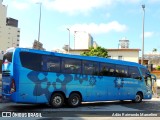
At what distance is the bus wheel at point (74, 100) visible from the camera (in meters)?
16.8

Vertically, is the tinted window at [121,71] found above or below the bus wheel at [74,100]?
above

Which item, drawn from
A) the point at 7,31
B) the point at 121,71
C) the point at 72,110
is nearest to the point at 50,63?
the point at 72,110

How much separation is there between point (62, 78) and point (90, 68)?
7.20 ft

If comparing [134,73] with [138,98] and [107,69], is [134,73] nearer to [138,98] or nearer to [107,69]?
[138,98]

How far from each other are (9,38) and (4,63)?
126 m

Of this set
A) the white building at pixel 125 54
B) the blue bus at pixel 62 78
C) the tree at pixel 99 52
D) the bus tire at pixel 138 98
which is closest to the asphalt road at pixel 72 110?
the blue bus at pixel 62 78

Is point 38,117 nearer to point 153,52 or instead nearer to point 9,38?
point 153,52

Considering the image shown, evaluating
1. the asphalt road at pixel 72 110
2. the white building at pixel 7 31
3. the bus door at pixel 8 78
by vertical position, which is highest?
the white building at pixel 7 31

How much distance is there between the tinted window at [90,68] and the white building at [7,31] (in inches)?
4214

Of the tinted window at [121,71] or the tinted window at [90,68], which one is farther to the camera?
the tinted window at [121,71]

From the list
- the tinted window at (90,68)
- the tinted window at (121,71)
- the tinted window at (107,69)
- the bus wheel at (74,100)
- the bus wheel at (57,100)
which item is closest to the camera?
the bus wheel at (57,100)

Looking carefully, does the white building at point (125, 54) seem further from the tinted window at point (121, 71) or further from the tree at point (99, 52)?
the tinted window at point (121, 71)

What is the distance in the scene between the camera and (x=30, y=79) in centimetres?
1505

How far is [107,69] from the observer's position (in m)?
19.0
